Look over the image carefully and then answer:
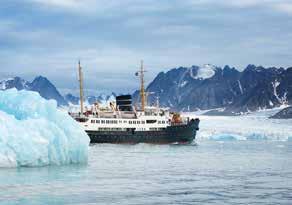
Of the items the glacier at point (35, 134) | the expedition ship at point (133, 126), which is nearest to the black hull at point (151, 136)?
the expedition ship at point (133, 126)

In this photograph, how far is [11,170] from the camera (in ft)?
89.6

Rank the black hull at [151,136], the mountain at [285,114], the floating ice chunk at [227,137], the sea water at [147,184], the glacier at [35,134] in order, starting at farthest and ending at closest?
1. the mountain at [285,114]
2. the floating ice chunk at [227,137]
3. the black hull at [151,136]
4. the glacier at [35,134]
5. the sea water at [147,184]

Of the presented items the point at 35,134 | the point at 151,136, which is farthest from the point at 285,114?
the point at 35,134

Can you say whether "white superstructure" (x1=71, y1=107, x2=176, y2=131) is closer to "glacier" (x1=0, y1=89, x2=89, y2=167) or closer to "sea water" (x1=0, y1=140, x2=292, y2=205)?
"sea water" (x1=0, y1=140, x2=292, y2=205)

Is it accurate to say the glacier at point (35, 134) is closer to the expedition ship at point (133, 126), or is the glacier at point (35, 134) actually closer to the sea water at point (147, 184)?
the sea water at point (147, 184)

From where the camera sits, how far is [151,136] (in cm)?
6756

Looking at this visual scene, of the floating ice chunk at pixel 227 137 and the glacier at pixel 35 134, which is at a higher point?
the glacier at pixel 35 134

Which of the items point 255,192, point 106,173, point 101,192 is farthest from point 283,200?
point 106,173

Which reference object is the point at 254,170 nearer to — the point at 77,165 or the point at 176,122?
the point at 77,165

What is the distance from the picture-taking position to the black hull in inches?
2601

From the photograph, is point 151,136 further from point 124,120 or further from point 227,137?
point 227,137

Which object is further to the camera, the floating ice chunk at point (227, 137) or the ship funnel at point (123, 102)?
the floating ice chunk at point (227, 137)

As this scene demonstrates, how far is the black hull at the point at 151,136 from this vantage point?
217 ft

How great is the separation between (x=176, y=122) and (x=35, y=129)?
44.1 metres
